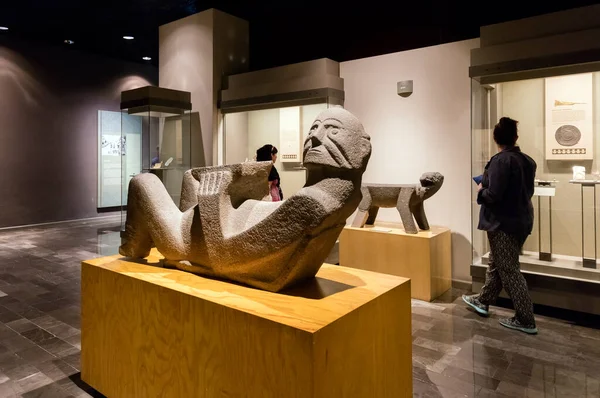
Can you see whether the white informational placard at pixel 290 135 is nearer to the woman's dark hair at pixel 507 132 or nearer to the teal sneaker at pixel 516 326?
the woman's dark hair at pixel 507 132

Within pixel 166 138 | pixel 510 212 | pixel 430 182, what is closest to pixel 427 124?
pixel 430 182

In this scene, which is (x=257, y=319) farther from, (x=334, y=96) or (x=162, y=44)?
(x=162, y=44)

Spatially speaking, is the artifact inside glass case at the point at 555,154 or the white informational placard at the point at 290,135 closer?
the artifact inside glass case at the point at 555,154

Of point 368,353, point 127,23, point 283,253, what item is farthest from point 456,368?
point 127,23

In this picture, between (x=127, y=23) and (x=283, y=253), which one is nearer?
(x=283, y=253)

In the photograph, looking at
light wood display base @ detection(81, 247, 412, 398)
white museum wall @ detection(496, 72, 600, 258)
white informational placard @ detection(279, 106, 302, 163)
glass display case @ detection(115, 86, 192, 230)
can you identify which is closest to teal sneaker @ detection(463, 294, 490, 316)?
white museum wall @ detection(496, 72, 600, 258)

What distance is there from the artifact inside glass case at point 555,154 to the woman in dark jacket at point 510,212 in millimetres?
634

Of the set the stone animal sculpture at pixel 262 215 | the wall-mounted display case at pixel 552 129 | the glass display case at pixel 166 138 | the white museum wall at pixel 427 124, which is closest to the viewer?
the stone animal sculpture at pixel 262 215

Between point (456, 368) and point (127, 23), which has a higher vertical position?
point (127, 23)

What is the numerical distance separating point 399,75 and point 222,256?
3421 mm

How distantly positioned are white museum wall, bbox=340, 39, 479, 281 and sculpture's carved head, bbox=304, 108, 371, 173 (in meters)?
2.83

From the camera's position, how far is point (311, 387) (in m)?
1.35

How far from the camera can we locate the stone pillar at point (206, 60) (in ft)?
19.4

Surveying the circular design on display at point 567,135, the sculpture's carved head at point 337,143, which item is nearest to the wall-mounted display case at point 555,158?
the circular design on display at point 567,135
